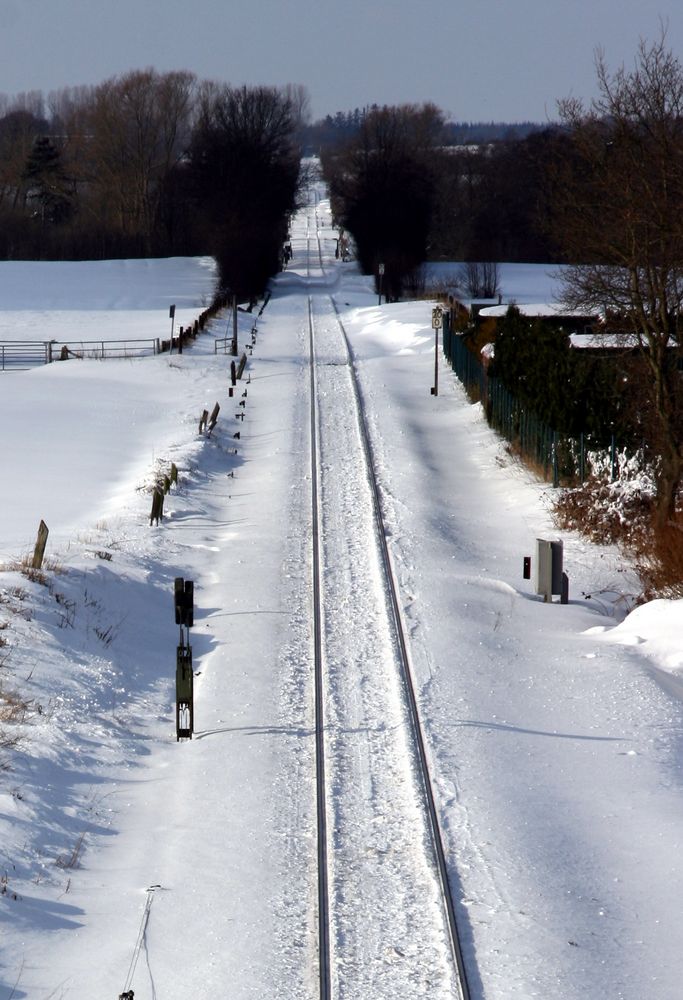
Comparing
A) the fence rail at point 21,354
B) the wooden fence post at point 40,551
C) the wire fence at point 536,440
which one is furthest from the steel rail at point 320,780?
the fence rail at point 21,354

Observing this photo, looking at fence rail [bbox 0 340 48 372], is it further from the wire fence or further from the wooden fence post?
the wooden fence post

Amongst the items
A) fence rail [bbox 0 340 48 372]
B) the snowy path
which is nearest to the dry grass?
the snowy path

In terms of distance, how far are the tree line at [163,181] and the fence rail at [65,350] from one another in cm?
1651

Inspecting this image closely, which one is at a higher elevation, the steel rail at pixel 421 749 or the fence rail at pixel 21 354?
the fence rail at pixel 21 354

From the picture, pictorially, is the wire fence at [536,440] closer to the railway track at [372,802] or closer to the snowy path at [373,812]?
the railway track at [372,802]

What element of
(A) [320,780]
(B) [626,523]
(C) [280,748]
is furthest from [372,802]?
(B) [626,523]

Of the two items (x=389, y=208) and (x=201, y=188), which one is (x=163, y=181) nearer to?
(x=201, y=188)

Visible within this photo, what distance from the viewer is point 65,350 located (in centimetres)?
4656

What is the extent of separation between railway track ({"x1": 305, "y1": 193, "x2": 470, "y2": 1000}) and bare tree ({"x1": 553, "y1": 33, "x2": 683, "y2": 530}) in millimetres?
4463

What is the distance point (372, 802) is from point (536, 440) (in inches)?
581

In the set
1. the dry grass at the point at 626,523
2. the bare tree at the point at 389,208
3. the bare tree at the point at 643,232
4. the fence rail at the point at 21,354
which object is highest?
the bare tree at the point at 389,208

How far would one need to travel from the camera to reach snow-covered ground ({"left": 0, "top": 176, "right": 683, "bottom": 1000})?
7.16 meters

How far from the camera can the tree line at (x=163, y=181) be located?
80.1 m

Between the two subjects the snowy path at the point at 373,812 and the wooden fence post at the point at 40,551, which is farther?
the wooden fence post at the point at 40,551
